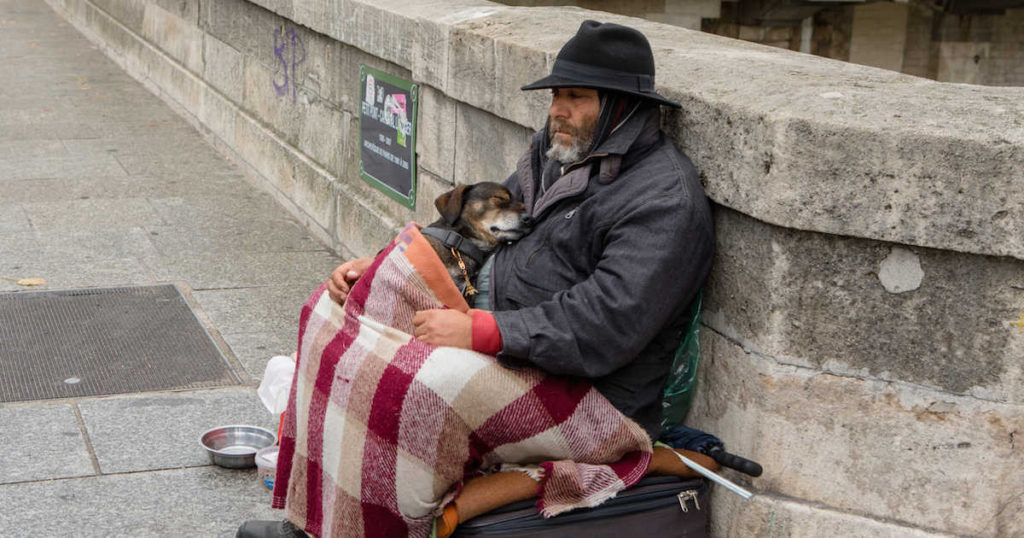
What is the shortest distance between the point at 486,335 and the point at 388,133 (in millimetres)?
3160

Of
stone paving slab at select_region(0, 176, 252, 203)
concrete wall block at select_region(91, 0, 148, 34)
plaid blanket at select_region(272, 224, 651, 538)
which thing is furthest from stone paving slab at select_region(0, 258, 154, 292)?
concrete wall block at select_region(91, 0, 148, 34)

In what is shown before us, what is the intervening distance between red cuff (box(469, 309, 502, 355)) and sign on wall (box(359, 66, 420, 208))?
8.96ft

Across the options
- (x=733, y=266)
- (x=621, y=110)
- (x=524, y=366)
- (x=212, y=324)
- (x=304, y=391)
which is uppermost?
(x=621, y=110)

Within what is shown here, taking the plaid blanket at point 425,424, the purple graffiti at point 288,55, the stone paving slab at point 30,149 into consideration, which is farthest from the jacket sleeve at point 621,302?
the stone paving slab at point 30,149

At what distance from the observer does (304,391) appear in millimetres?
3465

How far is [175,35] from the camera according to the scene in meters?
11.3

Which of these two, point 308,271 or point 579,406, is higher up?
point 579,406

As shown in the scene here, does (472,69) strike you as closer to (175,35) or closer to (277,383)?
(277,383)

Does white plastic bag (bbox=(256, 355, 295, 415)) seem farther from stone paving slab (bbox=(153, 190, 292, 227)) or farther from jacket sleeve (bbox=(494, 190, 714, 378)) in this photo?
stone paving slab (bbox=(153, 190, 292, 227))

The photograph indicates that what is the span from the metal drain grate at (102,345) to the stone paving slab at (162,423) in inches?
5.7

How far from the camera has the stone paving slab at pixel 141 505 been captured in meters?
3.81

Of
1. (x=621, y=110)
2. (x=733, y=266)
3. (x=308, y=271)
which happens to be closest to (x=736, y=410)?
(x=733, y=266)

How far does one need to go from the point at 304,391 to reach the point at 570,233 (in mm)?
915

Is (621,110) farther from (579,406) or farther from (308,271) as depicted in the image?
(308,271)
